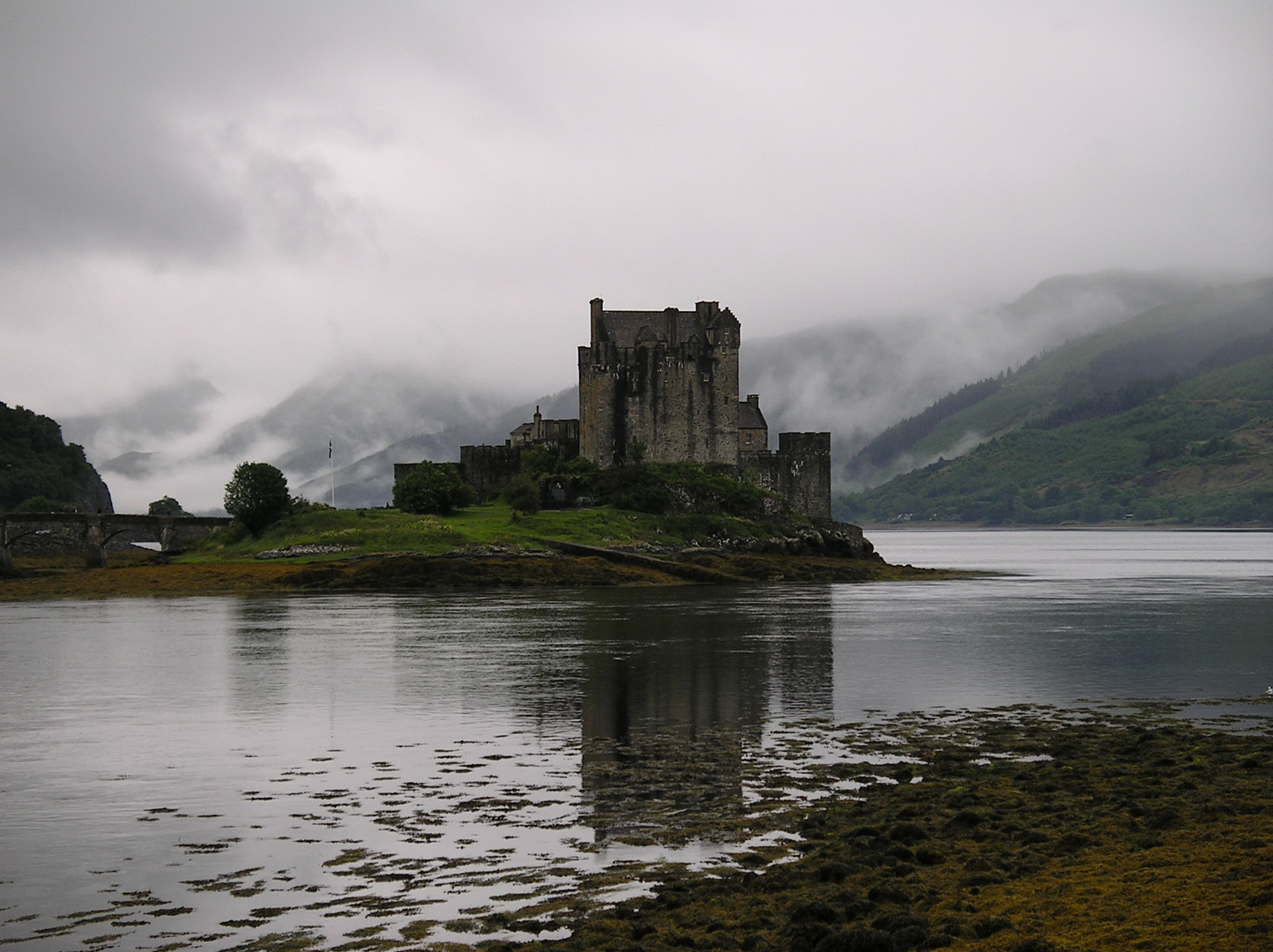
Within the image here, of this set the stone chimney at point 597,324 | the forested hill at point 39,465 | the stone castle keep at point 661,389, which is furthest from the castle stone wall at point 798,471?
the forested hill at point 39,465

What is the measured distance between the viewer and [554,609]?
48656 mm

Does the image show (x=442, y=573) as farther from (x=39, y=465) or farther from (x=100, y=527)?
(x=39, y=465)

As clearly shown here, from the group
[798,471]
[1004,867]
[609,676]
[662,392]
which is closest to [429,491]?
[662,392]

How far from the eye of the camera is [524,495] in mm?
75125

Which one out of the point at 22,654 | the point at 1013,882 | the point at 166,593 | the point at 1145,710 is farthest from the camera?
the point at 166,593

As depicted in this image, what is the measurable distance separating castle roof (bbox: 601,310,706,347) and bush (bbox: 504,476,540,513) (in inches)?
445

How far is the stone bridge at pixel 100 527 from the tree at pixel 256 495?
8.98 meters

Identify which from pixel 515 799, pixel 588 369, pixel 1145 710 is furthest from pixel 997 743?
pixel 588 369

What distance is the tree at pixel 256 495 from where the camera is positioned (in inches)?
2960

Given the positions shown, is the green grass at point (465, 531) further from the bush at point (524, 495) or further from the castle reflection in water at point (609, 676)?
the castle reflection in water at point (609, 676)

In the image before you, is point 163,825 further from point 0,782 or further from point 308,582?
point 308,582

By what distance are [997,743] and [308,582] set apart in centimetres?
4977

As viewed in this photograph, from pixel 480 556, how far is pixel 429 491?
1235 centimetres

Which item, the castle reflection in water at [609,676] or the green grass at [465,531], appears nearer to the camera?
the castle reflection in water at [609,676]
